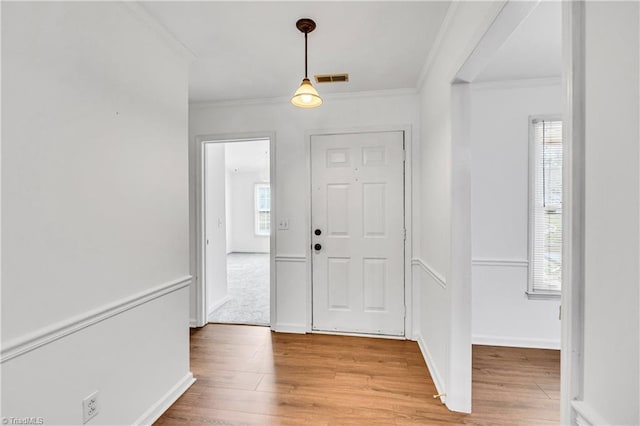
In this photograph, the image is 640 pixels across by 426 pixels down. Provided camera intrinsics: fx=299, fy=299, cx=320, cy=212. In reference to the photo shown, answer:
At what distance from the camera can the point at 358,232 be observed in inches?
120

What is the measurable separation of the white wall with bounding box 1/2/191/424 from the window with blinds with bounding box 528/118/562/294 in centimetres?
301

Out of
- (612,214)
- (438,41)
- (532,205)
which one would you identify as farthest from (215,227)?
(612,214)

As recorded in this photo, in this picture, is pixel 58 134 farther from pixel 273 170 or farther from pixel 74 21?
pixel 273 170

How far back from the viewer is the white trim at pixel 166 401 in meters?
1.74

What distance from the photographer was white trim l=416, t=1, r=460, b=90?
5.64ft

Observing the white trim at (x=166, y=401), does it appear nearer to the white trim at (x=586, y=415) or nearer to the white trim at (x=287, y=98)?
the white trim at (x=586, y=415)

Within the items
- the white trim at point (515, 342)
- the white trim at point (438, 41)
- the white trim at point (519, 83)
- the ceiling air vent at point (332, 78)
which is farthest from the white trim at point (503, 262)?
the ceiling air vent at point (332, 78)

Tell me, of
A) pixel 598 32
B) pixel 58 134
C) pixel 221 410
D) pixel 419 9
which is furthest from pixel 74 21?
pixel 221 410

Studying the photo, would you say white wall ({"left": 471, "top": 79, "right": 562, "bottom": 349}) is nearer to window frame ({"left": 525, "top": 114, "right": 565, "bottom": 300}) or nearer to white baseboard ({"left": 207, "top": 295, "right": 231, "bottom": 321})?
window frame ({"left": 525, "top": 114, "right": 565, "bottom": 300})

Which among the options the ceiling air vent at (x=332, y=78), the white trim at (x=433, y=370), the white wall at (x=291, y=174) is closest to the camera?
the white trim at (x=433, y=370)

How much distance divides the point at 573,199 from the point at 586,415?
1.86 ft

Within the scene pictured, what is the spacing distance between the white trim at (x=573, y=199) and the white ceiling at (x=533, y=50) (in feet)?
3.50

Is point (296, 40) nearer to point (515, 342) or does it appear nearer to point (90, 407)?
point (90, 407)

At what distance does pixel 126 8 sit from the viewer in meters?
1.60
